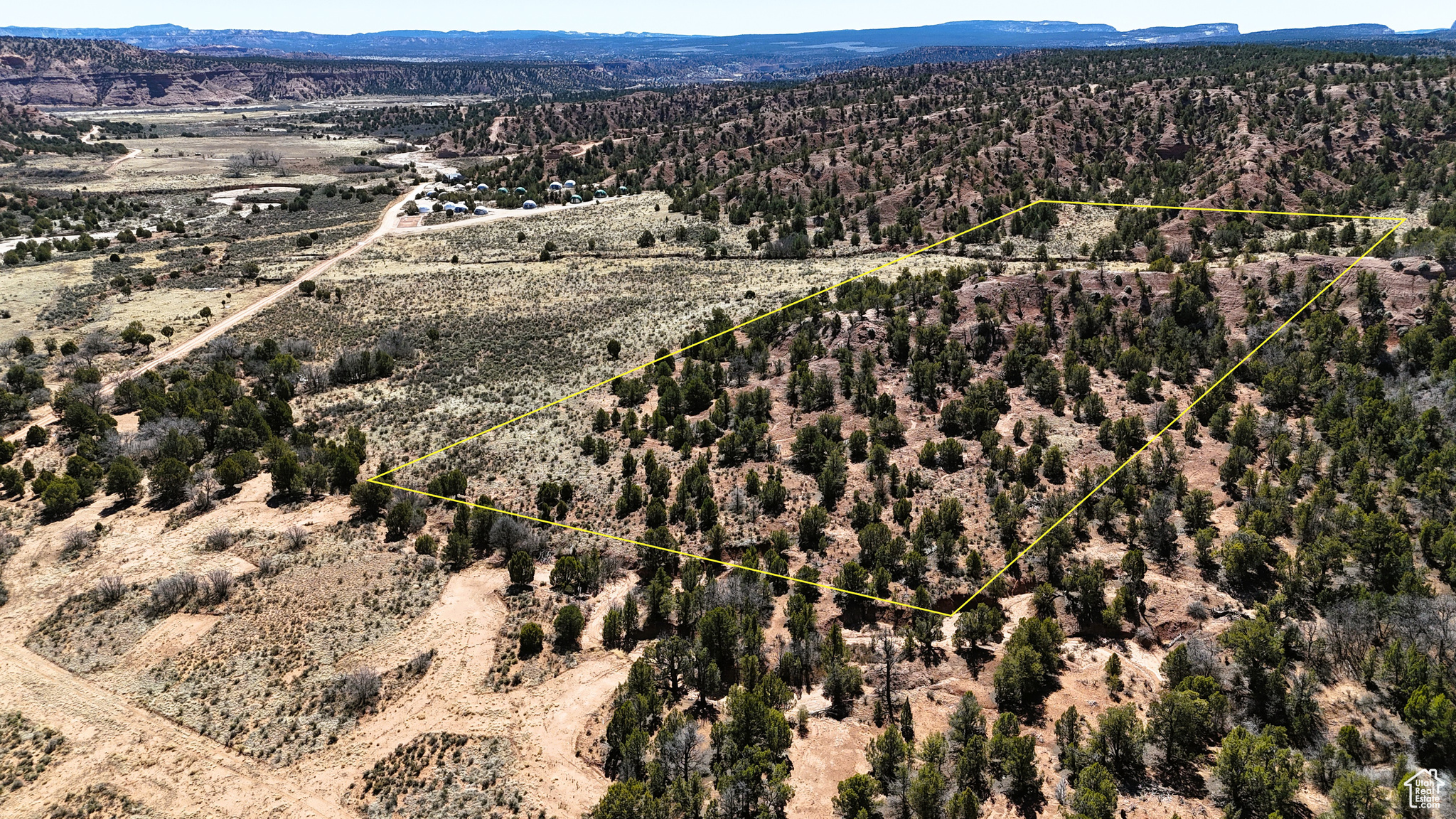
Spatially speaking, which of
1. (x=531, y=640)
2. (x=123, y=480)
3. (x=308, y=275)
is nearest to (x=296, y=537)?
(x=123, y=480)

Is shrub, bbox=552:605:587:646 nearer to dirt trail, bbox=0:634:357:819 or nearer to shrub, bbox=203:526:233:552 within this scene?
dirt trail, bbox=0:634:357:819

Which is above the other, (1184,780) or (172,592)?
(172,592)

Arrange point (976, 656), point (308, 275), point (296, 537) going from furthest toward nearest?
point (308, 275) → point (296, 537) → point (976, 656)

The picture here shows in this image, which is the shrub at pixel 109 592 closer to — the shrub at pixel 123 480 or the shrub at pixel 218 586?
the shrub at pixel 218 586

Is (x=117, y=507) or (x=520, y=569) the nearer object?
(x=520, y=569)

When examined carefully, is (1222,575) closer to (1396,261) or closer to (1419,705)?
(1419,705)

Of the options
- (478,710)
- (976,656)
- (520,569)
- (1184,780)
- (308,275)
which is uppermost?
(308,275)

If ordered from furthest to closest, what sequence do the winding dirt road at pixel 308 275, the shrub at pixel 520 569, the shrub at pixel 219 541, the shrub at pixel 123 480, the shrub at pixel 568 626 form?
the winding dirt road at pixel 308 275
the shrub at pixel 123 480
the shrub at pixel 219 541
the shrub at pixel 520 569
the shrub at pixel 568 626

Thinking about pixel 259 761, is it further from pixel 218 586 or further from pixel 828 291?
pixel 828 291

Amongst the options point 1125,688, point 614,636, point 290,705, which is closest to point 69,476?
point 290,705

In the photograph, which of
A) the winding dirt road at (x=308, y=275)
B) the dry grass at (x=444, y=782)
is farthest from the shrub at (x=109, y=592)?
the winding dirt road at (x=308, y=275)

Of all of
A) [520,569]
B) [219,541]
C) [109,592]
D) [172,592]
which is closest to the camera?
[172,592]
